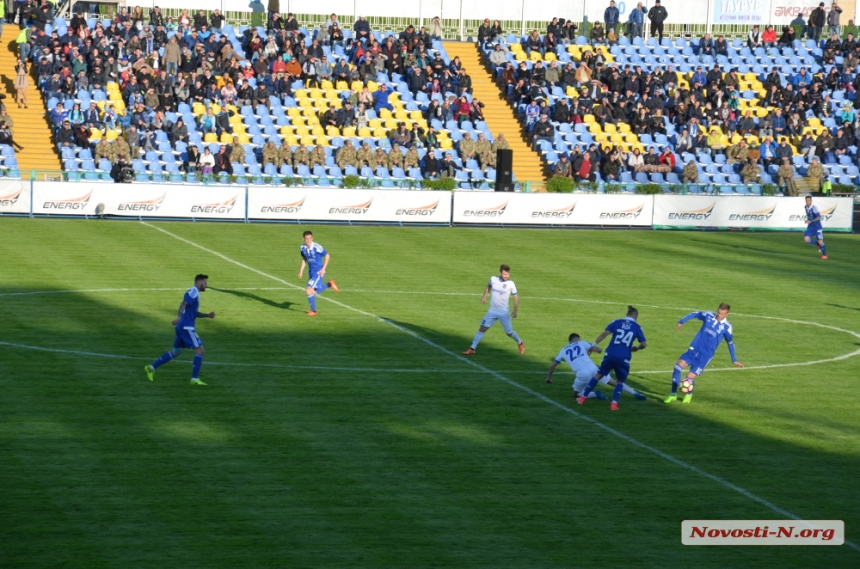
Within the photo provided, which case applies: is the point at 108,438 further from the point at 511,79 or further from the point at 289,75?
the point at 511,79

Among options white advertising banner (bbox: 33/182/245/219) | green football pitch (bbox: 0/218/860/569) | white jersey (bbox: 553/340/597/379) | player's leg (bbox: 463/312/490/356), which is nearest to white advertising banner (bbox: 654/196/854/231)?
green football pitch (bbox: 0/218/860/569)

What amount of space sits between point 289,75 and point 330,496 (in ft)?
147

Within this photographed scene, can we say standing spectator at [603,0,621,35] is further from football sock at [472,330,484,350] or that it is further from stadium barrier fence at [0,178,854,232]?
football sock at [472,330,484,350]

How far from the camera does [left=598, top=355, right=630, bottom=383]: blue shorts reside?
72.0ft

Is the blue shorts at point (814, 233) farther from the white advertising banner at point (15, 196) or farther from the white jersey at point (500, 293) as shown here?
the white advertising banner at point (15, 196)

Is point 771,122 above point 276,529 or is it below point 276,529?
above

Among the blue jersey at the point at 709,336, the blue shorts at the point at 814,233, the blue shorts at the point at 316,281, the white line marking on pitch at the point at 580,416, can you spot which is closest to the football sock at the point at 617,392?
the white line marking on pitch at the point at 580,416

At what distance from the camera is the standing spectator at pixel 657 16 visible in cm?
7169

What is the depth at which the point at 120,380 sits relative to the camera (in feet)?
76.5

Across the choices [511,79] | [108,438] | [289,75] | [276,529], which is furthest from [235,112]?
[276,529]

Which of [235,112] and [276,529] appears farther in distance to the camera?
[235,112]

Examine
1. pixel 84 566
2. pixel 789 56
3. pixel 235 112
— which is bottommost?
pixel 84 566

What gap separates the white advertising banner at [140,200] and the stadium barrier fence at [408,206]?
0.12 ft

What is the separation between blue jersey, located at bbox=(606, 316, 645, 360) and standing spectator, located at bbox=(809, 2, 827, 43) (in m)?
56.8
